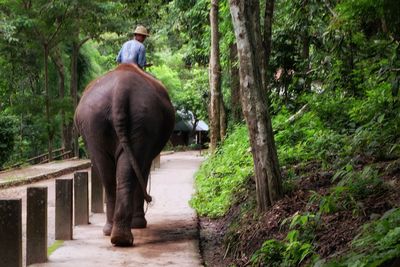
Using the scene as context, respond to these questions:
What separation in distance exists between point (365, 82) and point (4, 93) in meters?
19.7

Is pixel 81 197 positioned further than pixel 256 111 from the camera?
Yes

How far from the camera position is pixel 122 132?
7.45 meters

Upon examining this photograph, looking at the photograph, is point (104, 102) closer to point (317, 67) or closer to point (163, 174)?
point (317, 67)

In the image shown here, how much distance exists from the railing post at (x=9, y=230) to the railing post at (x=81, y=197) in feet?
11.0

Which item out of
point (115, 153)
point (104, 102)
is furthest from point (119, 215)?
point (104, 102)

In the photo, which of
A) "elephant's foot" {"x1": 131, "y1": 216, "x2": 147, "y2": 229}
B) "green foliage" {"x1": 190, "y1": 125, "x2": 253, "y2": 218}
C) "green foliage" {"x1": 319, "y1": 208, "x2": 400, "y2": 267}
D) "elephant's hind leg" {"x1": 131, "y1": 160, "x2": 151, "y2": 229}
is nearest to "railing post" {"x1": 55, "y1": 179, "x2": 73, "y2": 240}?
"elephant's hind leg" {"x1": 131, "y1": 160, "x2": 151, "y2": 229}

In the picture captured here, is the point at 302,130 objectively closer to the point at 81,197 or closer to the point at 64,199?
the point at 81,197

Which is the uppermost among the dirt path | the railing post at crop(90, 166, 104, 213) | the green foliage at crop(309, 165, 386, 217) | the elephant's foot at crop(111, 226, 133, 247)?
the green foliage at crop(309, 165, 386, 217)

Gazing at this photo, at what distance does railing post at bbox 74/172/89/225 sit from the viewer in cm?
874

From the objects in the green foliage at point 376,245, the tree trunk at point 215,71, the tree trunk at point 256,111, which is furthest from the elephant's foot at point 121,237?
the tree trunk at point 215,71

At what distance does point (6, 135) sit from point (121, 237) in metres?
14.2

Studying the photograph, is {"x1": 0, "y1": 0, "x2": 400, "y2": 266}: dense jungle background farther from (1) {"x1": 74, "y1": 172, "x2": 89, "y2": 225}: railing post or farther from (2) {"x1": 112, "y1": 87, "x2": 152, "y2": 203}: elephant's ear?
(1) {"x1": 74, "y1": 172, "x2": 89, "y2": 225}: railing post

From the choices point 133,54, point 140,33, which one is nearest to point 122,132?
point 133,54

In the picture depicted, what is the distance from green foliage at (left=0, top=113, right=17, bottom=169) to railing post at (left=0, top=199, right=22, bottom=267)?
15381 millimetres
